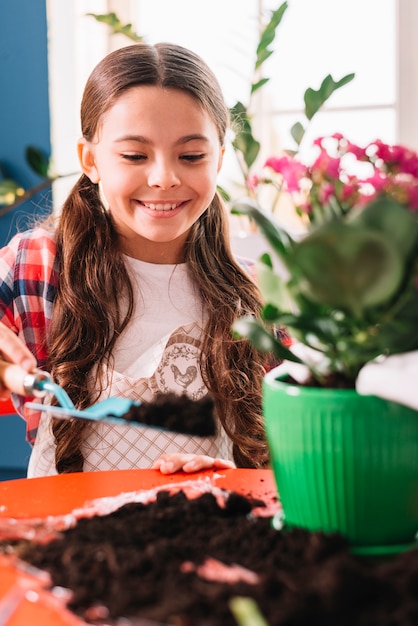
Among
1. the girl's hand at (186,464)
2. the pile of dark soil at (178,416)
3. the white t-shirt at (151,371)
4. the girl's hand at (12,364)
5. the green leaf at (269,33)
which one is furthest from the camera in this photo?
the green leaf at (269,33)

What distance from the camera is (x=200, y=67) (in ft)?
5.96

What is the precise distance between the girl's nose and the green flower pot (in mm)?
859

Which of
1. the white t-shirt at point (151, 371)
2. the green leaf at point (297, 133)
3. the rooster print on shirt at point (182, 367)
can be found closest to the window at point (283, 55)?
the white t-shirt at point (151, 371)

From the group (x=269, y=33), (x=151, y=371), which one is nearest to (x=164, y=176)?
(x=151, y=371)

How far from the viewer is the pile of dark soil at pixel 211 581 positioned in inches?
24.5

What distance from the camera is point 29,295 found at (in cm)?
180

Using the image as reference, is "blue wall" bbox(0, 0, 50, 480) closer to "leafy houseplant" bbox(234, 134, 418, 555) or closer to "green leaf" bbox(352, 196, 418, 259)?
"leafy houseplant" bbox(234, 134, 418, 555)

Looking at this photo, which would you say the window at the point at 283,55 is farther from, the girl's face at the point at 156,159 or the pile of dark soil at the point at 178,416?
the pile of dark soil at the point at 178,416

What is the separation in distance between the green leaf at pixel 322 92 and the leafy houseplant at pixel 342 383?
3.07ft

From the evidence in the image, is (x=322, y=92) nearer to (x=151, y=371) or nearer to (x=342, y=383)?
(x=151, y=371)

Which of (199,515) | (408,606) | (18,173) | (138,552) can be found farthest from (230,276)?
(18,173)

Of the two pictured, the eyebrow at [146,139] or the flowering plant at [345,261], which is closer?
the flowering plant at [345,261]

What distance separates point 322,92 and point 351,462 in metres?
1.16

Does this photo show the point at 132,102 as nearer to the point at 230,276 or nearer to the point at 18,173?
the point at 230,276
